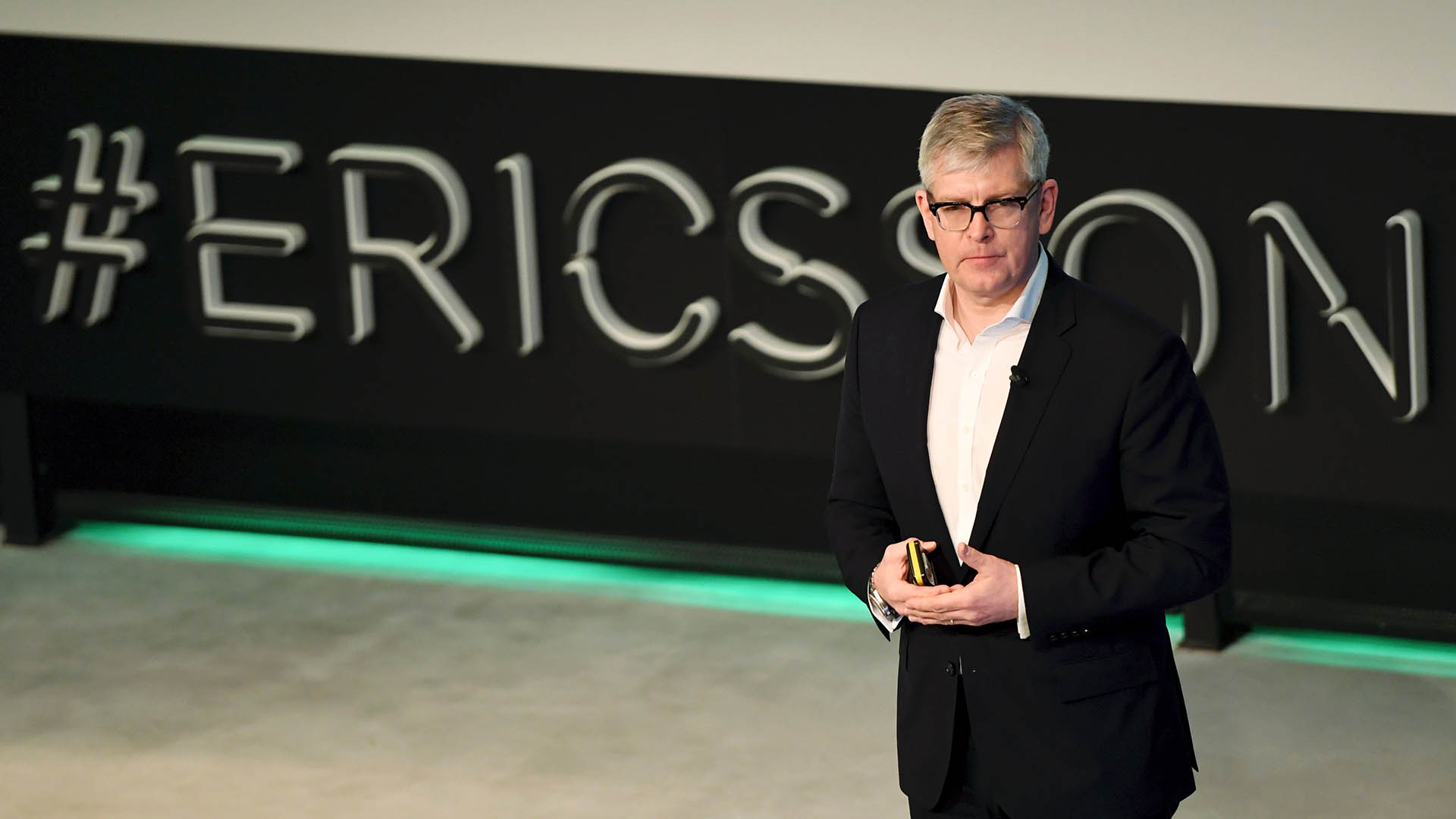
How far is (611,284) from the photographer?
565 cm

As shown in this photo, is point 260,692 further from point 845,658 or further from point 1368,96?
point 1368,96

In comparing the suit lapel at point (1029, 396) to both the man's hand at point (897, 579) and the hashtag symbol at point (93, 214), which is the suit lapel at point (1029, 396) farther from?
the hashtag symbol at point (93, 214)

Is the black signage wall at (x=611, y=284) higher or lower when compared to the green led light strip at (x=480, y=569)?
higher

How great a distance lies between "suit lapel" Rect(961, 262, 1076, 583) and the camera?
8.43 ft

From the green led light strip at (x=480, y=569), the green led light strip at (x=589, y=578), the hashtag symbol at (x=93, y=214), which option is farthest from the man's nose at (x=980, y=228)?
the hashtag symbol at (x=93, y=214)

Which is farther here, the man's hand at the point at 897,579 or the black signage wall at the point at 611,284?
the black signage wall at the point at 611,284

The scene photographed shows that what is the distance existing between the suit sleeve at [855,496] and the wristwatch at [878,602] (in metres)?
0.03

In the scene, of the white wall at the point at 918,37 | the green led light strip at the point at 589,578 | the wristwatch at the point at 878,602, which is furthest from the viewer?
the green led light strip at the point at 589,578

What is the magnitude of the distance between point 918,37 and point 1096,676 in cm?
288

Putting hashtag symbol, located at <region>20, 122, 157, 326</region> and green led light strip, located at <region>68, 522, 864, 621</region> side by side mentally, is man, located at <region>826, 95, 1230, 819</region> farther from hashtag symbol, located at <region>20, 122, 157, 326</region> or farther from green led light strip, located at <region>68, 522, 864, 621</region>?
hashtag symbol, located at <region>20, 122, 157, 326</region>

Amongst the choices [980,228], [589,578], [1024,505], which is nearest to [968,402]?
[1024,505]

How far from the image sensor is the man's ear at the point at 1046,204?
8.25ft

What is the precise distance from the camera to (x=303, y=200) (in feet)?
19.4

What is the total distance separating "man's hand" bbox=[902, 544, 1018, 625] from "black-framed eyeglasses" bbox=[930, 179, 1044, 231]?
0.42 metres
